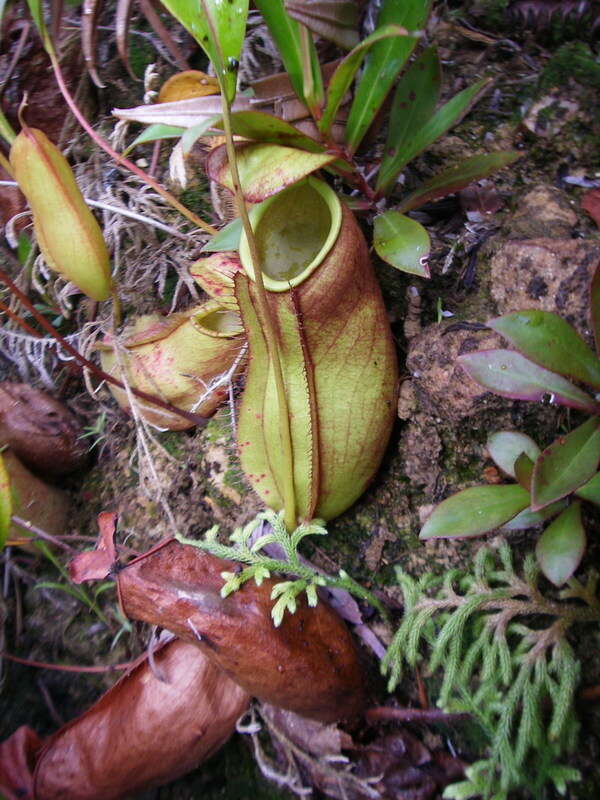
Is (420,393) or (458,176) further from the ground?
(458,176)

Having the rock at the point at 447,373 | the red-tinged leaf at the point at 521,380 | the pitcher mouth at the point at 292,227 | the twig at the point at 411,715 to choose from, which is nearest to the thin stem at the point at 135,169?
the pitcher mouth at the point at 292,227

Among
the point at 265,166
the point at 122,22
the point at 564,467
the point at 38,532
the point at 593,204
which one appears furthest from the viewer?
the point at 122,22

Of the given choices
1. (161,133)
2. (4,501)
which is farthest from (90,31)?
(4,501)

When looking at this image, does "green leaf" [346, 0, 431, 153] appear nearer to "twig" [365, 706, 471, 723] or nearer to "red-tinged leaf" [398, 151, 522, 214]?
"red-tinged leaf" [398, 151, 522, 214]

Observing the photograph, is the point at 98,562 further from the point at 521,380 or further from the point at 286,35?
the point at 286,35

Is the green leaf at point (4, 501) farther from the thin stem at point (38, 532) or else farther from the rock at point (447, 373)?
the rock at point (447, 373)

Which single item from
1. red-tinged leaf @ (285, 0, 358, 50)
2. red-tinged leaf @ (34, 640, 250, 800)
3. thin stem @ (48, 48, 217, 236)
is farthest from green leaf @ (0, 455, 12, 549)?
red-tinged leaf @ (285, 0, 358, 50)
